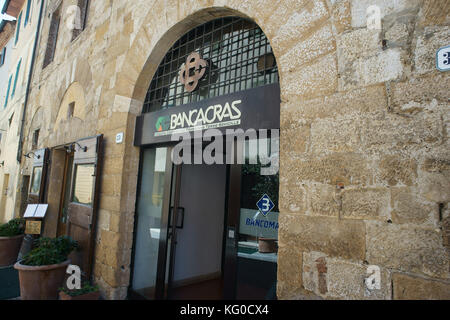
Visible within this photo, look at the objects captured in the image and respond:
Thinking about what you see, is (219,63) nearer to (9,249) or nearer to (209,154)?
(209,154)

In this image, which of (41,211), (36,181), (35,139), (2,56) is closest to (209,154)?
(41,211)

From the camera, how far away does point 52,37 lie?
766 centimetres

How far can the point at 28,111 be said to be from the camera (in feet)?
27.0

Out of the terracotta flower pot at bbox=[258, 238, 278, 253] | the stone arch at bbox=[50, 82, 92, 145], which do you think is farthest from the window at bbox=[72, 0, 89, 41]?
the terracotta flower pot at bbox=[258, 238, 278, 253]

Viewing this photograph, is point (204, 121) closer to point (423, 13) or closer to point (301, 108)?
point (301, 108)

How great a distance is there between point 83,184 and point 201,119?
2.90m

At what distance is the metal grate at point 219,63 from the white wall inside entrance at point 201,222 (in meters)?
1.49

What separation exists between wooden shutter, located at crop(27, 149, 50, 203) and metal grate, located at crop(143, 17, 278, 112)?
3.66 meters

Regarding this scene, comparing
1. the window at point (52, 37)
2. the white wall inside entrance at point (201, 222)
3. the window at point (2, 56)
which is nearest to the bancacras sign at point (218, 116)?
the white wall inside entrance at point (201, 222)

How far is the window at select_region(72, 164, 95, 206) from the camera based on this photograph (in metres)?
4.46

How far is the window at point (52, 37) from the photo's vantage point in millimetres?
7633

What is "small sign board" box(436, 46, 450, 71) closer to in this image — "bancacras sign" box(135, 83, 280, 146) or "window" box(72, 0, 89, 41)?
"bancacras sign" box(135, 83, 280, 146)
